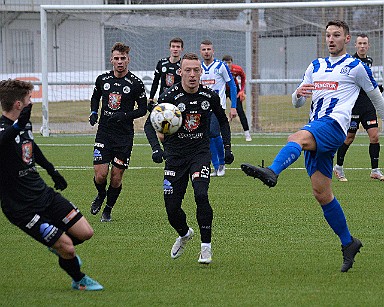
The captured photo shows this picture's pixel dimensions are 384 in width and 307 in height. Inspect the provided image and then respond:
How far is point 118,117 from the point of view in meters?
10.1

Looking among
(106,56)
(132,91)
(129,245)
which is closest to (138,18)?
(106,56)

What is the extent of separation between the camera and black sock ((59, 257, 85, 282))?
252 inches

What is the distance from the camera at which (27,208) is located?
630 cm

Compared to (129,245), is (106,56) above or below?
above

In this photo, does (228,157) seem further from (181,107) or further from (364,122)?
(364,122)

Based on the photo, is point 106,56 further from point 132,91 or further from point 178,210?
point 178,210

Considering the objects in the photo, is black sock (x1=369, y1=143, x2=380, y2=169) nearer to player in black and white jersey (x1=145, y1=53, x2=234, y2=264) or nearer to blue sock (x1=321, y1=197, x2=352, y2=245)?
player in black and white jersey (x1=145, y1=53, x2=234, y2=264)

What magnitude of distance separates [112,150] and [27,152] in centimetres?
383

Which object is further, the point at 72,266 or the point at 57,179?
the point at 57,179

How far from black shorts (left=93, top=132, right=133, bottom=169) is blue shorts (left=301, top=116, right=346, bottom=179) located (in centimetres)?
344

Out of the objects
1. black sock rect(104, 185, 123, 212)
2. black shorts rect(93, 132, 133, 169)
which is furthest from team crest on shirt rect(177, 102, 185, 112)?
black sock rect(104, 185, 123, 212)

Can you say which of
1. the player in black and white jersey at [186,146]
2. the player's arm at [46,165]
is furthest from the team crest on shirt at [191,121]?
the player's arm at [46,165]

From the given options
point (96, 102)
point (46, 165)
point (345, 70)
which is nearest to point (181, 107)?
point (345, 70)

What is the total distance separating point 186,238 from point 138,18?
15.5 metres
